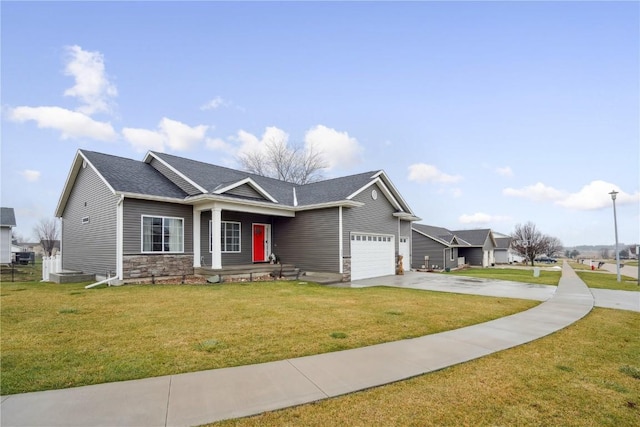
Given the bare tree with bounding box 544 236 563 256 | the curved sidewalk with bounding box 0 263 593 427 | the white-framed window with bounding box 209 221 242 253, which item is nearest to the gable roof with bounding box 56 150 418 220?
the white-framed window with bounding box 209 221 242 253

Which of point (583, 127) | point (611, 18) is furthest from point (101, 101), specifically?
point (583, 127)

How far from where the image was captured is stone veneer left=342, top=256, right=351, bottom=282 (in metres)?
15.7

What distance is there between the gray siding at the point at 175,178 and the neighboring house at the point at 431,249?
26.6 m

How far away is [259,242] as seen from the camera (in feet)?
57.9

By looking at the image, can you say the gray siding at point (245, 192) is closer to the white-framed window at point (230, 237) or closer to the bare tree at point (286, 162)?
the white-framed window at point (230, 237)

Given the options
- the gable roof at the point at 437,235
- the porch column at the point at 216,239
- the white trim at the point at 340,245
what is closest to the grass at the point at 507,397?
the white trim at the point at 340,245

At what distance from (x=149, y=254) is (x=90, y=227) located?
13.8 feet

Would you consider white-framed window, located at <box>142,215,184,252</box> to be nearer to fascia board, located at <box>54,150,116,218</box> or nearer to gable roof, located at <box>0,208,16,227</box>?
fascia board, located at <box>54,150,116,218</box>

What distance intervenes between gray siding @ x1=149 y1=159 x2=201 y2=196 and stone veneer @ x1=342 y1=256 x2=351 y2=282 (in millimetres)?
7515

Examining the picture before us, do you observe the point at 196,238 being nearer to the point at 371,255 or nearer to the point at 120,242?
the point at 120,242

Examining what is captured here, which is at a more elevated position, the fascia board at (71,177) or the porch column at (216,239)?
the fascia board at (71,177)

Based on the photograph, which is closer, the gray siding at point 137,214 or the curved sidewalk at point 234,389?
the curved sidewalk at point 234,389

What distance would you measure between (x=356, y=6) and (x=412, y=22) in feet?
8.54

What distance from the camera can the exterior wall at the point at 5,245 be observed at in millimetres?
26234
